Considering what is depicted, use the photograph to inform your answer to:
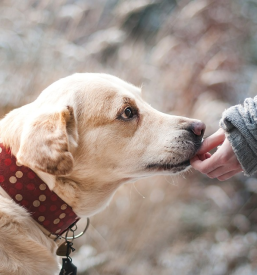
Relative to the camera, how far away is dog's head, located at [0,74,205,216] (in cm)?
185

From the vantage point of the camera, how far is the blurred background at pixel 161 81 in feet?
10.3

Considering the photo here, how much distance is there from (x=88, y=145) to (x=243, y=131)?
2.57ft

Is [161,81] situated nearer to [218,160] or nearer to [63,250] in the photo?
[218,160]

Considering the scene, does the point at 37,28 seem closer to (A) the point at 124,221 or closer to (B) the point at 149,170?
(A) the point at 124,221

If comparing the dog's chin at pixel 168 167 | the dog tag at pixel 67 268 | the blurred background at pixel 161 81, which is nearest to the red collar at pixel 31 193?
the dog tag at pixel 67 268

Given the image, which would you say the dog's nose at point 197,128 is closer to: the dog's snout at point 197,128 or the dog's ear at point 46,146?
the dog's snout at point 197,128

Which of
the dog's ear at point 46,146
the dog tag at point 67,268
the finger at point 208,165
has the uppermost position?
the dog's ear at point 46,146

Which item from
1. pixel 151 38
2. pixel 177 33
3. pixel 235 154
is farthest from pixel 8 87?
pixel 235 154

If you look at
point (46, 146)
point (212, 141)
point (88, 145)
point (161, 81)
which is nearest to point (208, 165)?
point (212, 141)

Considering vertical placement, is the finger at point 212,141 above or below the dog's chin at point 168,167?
above

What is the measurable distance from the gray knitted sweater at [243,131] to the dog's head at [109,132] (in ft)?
0.79

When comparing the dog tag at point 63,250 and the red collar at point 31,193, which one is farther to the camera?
the dog tag at point 63,250

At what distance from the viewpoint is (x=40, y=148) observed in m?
1.58

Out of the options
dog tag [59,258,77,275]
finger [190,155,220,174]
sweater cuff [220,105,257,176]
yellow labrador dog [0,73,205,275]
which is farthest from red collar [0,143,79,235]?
sweater cuff [220,105,257,176]
